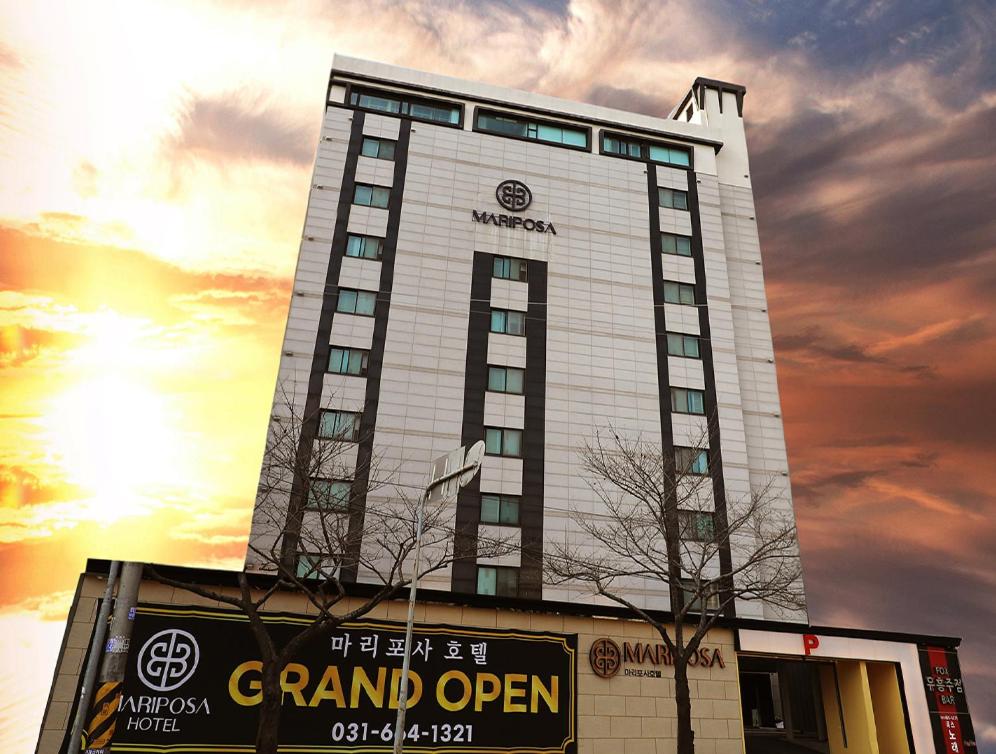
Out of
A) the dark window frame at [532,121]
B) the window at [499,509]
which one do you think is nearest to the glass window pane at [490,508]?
the window at [499,509]

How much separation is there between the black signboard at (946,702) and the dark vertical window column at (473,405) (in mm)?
19492

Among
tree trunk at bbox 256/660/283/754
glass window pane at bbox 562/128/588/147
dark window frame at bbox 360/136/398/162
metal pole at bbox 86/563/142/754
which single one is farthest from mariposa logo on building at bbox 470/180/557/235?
metal pole at bbox 86/563/142/754

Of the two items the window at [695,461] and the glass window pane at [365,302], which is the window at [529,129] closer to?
the glass window pane at [365,302]

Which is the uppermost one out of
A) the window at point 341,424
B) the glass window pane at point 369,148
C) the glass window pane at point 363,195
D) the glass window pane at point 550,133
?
the glass window pane at point 550,133

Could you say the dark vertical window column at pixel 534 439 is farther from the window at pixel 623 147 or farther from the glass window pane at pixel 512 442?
the window at pixel 623 147

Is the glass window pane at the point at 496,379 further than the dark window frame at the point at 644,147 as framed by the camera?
No

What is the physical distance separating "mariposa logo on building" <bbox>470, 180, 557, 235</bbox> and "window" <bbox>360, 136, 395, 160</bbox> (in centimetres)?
687

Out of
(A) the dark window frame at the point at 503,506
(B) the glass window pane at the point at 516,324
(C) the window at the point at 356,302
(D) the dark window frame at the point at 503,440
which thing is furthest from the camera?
(B) the glass window pane at the point at 516,324

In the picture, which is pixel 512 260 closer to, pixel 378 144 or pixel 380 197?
pixel 380 197

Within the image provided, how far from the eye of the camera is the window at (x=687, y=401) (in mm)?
41781

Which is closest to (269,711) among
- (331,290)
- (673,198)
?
(331,290)

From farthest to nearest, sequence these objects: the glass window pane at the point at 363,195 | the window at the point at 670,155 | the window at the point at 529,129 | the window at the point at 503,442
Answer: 1. the window at the point at 670,155
2. the window at the point at 529,129
3. the glass window pane at the point at 363,195
4. the window at the point at 503,442

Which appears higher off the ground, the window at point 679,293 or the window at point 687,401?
the window at point 679,293

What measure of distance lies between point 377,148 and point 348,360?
1556cm
